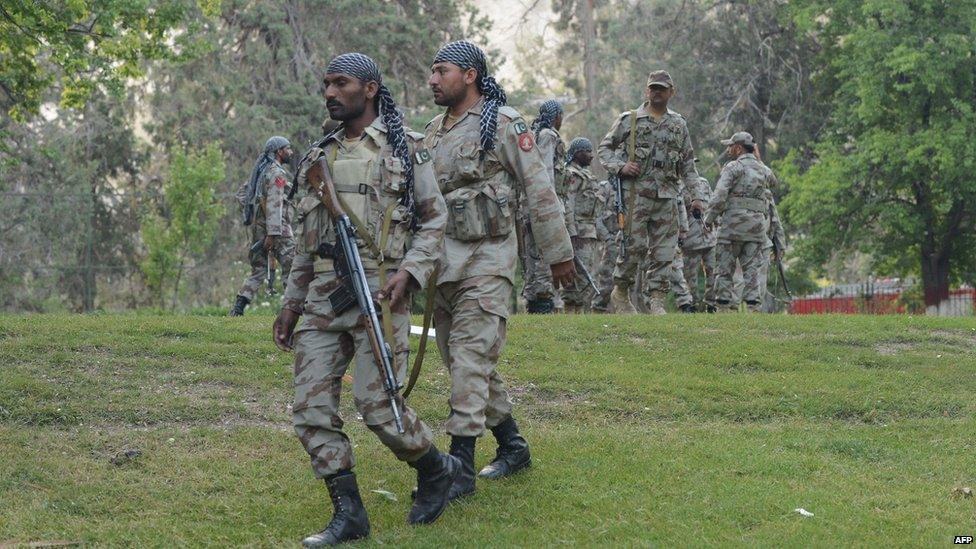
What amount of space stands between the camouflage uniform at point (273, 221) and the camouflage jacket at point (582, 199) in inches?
147

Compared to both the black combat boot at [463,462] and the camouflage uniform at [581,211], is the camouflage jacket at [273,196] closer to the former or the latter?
the camouflage uniform at [581,211]

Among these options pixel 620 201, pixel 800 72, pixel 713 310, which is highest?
pixel 800 72

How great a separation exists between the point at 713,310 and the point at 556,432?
8898mm

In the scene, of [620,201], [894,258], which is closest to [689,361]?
[620,201]

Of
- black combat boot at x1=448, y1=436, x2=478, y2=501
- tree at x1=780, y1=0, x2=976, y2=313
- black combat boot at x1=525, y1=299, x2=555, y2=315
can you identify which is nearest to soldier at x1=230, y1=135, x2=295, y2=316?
black combat boot at x1=525, y1=299, x2=555, y2=315

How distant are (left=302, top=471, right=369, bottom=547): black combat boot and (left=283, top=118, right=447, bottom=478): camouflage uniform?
91 mm

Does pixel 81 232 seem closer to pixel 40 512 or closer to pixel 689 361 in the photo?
pixel 689 361

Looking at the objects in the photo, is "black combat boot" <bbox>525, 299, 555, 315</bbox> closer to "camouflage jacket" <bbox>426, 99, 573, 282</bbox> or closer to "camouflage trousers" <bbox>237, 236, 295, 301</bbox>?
"camouflage trousers" <bbox>237, 236, 295, 301</bbox>

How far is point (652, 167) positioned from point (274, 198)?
460 cm

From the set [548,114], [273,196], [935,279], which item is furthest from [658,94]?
[935,279]

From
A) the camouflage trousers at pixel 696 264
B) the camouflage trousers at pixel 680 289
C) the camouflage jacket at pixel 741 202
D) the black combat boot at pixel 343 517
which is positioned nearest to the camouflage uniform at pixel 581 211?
the camouflage trousers at pixel 680 289

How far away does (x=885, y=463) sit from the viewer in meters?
8.34

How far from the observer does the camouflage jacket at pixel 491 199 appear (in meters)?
7.27

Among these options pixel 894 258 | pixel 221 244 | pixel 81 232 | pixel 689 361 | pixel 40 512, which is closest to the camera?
pixel 40 512
